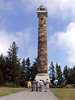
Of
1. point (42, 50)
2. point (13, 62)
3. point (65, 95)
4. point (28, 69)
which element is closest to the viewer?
point (65, 95)

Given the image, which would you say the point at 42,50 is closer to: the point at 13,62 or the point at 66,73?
the point at 13,62

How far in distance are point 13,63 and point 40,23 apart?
25.1m

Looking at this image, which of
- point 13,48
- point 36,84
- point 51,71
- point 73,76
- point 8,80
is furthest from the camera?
point 51,71

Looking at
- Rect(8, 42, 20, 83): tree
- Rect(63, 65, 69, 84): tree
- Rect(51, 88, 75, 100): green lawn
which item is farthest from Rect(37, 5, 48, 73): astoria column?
Rect(63, 65, 69, 84): tree

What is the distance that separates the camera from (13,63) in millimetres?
101062

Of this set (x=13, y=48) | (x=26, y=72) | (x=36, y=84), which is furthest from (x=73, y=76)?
(x=36, y=84)

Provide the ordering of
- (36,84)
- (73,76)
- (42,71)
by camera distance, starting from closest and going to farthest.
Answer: (36,84), (42,71), (73,76)

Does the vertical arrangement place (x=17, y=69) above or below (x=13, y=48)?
below

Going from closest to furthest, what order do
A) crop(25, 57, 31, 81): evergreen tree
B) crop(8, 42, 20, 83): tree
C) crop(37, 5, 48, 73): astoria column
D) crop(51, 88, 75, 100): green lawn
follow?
crop(51, 88, 75, 100): green lawn < crop(37, 5, 48, 73): astoria column < crop(8, 42, 20, 83): tree < crop(25, 57, 31, 81): evergreen tree

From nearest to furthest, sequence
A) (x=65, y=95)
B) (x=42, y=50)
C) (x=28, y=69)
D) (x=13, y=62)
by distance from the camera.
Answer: (x=65, y=95) → (x=42, y=50) → (x=13, y=62) → (x=28, y=69)

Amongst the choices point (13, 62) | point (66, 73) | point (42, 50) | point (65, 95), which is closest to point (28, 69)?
point (66, 73)

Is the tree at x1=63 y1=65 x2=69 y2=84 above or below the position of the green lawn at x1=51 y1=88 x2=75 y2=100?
above

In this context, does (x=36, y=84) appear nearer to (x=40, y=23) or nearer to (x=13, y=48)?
(x=40, y=23)

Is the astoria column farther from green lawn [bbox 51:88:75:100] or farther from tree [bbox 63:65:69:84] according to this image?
tree [bbox 63:65:69:84]
